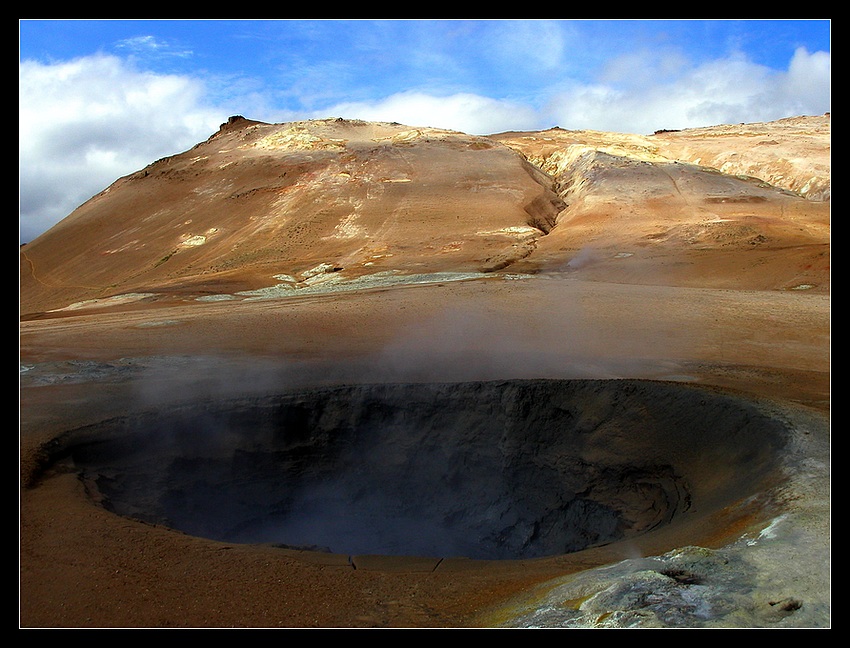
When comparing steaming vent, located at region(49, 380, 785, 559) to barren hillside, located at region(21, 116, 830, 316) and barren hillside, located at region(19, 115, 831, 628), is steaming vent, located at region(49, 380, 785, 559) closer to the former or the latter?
barren hillside, located at region(19, 115, 831, 628)

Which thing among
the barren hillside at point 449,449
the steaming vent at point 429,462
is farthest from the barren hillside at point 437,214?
the steaming vent at point 429,462

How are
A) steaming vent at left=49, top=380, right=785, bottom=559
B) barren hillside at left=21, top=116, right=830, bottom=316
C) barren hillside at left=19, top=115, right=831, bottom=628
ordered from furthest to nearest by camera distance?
barren hillside at left=21, top=116, right=830, bottom=316, steaming vent at left=49, top=380, right=785, bottom=559, barren hillside at left=19, top=115, right=831, bottom=628

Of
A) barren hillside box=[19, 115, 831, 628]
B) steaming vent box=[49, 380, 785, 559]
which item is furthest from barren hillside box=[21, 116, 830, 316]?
steaming vent box=[49, 380, 785, 559]

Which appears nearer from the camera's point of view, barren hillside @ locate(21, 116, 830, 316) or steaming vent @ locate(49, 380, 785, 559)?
steaming vent @ locate(49, 380, 785, 559)

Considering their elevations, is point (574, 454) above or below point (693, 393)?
below

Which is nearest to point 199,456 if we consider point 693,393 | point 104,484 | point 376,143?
point 104,484

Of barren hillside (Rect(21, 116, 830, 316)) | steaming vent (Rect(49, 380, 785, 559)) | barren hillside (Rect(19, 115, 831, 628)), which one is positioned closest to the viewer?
barren hillside (Rect(19, 115, 831, 628))
